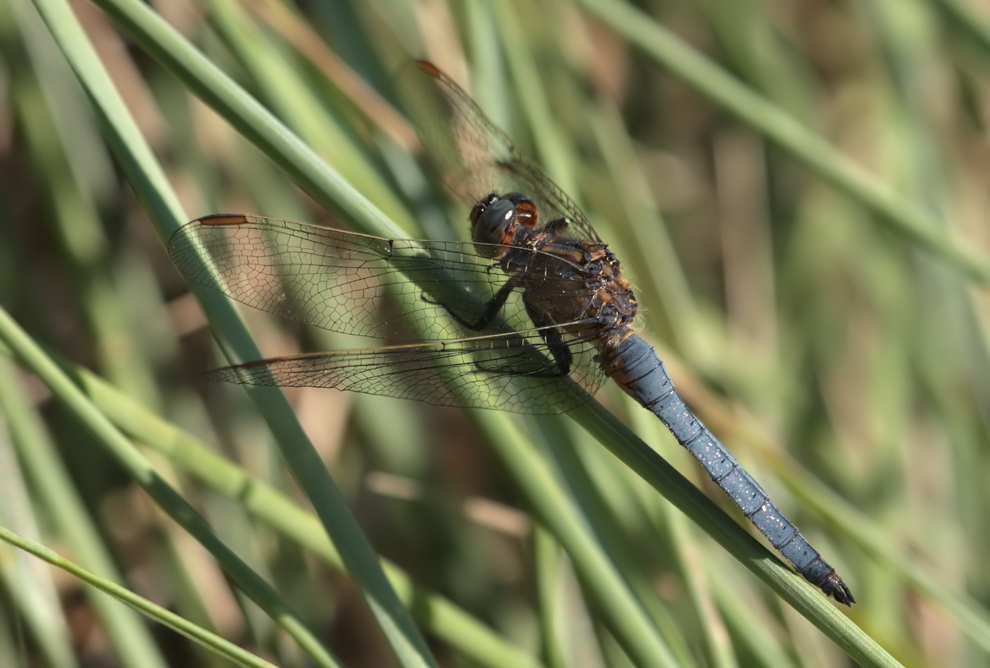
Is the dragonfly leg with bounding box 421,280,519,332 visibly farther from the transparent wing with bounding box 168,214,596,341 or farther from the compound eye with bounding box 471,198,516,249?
the compound eye with bounding box 471,198,516,249

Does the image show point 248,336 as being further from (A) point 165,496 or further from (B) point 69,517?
(B) point 69,517

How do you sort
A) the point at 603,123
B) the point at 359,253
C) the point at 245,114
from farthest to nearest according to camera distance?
the point at 603,123 → the point at 359,253 → the point at 245,114

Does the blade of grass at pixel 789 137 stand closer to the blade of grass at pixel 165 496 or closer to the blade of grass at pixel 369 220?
the blade of grass at pixel 369 220

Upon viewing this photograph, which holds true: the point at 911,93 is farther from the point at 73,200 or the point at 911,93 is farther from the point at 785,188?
the point at 73,200

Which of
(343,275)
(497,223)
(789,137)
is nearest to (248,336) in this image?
(343,275)

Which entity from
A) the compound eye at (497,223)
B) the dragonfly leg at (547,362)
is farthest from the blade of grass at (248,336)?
the compound eye at (497,223)

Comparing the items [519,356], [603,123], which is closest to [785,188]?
[603,123]
